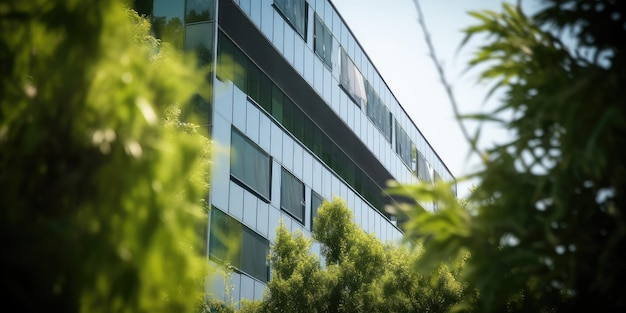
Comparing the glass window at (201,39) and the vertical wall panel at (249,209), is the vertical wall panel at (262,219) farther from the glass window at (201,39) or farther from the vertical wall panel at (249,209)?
the glass window at (201,39)

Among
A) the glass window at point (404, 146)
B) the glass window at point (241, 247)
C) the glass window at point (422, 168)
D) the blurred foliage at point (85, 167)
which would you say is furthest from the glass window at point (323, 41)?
the blurred foliage at point (85, 167)

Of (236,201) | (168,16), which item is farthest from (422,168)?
(168,16)

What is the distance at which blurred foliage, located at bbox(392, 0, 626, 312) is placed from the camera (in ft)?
20.1

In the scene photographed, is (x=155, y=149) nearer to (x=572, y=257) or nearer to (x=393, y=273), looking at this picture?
(x=572, y=257)

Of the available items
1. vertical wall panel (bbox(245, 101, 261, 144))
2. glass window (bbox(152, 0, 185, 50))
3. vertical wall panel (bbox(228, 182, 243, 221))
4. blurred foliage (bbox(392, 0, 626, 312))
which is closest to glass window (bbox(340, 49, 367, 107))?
vertical wall panel (bbox(245, 101, 261, 144))

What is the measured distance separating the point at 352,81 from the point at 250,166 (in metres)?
12.0

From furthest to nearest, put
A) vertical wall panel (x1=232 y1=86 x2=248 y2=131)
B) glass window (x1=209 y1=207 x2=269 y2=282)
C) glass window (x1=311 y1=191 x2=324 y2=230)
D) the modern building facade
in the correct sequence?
glass window (x1=311 y1=191 x2=324 y2=230) → vertical wall panel (x1=232 y1=86 x2=248 y2=131) → the modern building facade → glass window (x1=209 y1=207 x2=269 y2=282)

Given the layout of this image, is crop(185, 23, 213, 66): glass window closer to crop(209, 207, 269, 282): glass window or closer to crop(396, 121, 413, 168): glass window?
crop(209, 207, 269, 282): glass window

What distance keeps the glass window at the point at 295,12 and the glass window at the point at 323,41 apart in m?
1.31

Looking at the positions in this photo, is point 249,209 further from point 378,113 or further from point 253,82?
point 378,113

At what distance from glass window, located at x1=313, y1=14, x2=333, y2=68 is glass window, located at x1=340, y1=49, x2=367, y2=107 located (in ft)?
4.96

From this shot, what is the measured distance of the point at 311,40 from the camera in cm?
3275

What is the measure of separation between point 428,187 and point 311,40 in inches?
1045

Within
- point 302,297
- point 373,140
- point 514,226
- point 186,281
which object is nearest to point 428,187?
point 514,226
